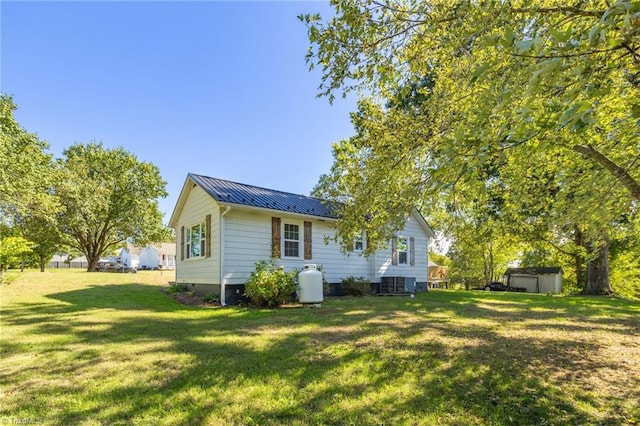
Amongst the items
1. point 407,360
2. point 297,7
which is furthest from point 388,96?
point 407,360

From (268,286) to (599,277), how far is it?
52.8 ft

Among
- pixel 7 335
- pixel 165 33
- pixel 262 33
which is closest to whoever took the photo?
pixel 7 335

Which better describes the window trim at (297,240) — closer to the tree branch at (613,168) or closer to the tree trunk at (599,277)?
the tree branch at (613,168)

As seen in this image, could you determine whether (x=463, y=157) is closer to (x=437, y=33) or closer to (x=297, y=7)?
(x=437, y=33)

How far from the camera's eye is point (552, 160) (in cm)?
662

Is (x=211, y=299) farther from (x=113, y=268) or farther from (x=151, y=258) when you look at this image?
(x=151, y=258)

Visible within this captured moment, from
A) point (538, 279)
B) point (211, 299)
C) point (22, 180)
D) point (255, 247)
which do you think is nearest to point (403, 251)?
point (255, 247)

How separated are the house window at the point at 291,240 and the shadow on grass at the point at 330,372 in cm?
478

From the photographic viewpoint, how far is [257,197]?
38.3 feet

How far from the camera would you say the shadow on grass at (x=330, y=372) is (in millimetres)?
3070

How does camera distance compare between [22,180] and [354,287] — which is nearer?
[354,287]

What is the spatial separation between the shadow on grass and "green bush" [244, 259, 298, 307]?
92.5 inches

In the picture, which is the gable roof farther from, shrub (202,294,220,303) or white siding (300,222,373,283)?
shrub (202,294,220,303)

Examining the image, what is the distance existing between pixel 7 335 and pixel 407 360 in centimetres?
660
